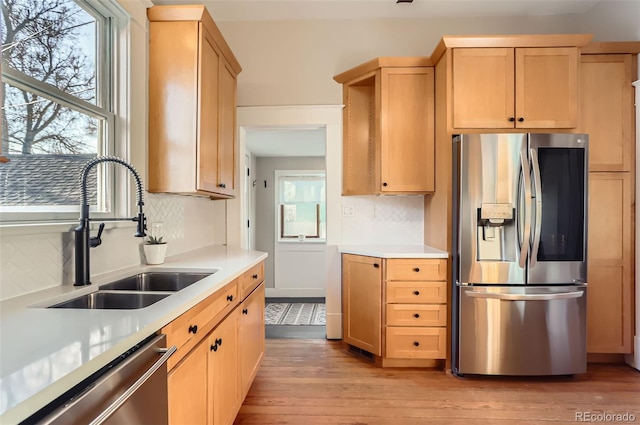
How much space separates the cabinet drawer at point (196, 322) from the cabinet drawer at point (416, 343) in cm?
143

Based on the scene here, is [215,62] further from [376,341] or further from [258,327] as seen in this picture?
[376,341]

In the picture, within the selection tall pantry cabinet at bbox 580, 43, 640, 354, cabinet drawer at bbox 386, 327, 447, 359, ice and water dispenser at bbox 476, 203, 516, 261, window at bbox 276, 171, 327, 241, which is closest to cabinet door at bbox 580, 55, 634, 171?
tall pantry cabinet at bbox 580, 43, 640, 354

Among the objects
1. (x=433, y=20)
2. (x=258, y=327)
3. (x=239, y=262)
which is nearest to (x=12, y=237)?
(x=239, y=262)

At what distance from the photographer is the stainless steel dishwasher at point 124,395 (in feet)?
2.25

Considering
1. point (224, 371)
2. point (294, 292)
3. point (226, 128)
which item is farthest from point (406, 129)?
point (294, 292)

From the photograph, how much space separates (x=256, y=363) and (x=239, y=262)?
2.43ft

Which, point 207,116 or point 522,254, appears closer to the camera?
point 207,116

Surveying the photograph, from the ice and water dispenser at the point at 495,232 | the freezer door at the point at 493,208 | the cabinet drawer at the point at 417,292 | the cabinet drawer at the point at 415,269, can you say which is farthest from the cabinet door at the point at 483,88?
the cabinet drawer at the point at 417,292

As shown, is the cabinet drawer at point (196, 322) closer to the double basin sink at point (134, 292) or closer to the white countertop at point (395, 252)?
the double basin sink at point (134, 292)

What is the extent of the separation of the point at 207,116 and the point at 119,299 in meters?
1.26

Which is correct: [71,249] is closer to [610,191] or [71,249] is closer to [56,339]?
[56,339]

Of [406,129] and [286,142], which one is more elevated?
[286,142]

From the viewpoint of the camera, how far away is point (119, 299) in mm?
1408

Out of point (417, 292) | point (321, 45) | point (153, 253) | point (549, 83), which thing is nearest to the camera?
point (153, 253)
